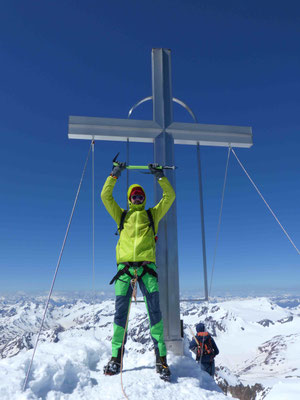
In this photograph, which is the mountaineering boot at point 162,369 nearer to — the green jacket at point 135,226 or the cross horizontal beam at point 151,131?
the green jacket at point 135,226

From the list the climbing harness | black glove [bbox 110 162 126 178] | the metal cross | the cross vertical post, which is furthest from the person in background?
black glove [bbox 110 162 126 178]

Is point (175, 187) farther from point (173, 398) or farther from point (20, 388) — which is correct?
point (20, 388)

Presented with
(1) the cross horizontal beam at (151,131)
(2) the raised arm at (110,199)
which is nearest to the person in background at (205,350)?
(2) the raised arm at (110,199)

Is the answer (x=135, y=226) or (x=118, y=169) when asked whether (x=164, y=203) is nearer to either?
(x=135, y=226)

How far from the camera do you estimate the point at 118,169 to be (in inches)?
188

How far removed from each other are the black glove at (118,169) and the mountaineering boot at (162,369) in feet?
8.96

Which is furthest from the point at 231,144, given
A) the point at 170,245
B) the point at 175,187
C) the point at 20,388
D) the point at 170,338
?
the point at 20,388

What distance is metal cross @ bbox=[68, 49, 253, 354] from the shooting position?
5102 mm

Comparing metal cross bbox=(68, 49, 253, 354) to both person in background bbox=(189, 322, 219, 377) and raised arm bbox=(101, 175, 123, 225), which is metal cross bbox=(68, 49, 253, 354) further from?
person in background bbox=(189, 322, 219, 377)

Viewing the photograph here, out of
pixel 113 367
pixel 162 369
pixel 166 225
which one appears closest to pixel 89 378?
pixel 113 367

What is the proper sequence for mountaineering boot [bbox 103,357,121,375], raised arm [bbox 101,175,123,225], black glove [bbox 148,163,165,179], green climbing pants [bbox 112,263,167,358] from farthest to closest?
black glove [bbox 148,163,165,179]
raised arm [bbox 101,175,123,225]
green climbing pants [bbox 112,263,167,358]
mountaineering boot [bbox 103,357,121,375]

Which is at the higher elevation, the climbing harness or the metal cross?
the metal cross

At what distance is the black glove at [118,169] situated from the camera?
4.75 meters

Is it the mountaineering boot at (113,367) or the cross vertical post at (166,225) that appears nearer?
the mountaineering boot at (113,367)
